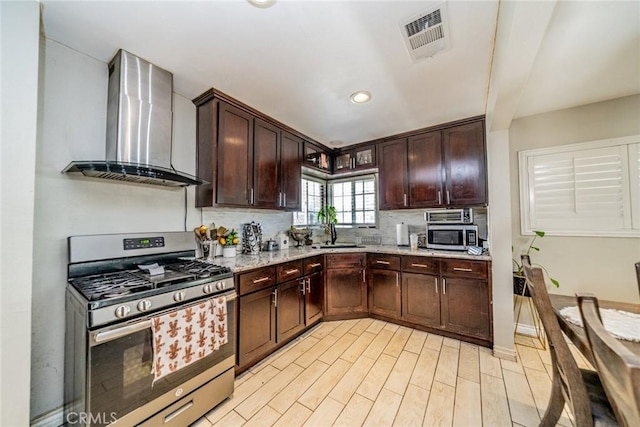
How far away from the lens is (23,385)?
1.18m

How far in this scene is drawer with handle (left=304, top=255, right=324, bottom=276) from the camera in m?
2.68

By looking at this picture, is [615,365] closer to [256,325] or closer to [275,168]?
[256,325]

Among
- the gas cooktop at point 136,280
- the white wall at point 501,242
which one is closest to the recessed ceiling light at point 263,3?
the gas cooktop at point 136,280

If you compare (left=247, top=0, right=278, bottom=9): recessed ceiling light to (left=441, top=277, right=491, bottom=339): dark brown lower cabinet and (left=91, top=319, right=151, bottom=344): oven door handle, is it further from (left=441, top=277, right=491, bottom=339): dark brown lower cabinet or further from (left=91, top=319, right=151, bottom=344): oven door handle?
(left=441, top=277, right=491, bottom=339): dark brown lower cabinet

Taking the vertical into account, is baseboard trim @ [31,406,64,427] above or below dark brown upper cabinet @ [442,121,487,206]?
below

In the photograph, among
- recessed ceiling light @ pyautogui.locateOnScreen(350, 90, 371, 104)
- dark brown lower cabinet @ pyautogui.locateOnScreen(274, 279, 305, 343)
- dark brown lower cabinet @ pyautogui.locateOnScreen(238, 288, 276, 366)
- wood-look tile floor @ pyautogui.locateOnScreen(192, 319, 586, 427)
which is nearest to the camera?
wood-look tile floor @ pyautogui.locateOnScreen(192, 319, 586, 427)

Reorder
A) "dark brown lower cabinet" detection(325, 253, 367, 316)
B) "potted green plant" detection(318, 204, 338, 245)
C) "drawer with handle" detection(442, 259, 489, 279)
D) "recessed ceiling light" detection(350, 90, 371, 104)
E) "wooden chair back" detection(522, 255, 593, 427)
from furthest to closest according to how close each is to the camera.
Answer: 1. "potted green plant" detection(318, 204, 338, 245)
2. "dark brown lower cabinet" detection(325, 253, 367, 316)
3. "drawer with handle" detection(442, 259, 489, 279)
4. "recessed ceiling light" detection(350, 90, 371, 104)
5. "wooden chair back" detection(522, 255, 593, 427)

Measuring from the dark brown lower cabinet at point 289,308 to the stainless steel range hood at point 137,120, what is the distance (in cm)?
133

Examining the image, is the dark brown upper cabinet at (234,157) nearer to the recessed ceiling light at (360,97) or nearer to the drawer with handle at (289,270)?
the drawer with handle at (289,270)

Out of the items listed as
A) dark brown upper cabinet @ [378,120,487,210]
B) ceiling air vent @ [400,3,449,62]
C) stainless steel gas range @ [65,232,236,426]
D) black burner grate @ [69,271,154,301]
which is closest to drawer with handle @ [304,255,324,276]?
stainless steel gas range @ [65,232,236,426]

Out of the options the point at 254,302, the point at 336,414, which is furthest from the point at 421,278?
the point at 254,302

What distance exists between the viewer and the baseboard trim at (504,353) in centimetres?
218

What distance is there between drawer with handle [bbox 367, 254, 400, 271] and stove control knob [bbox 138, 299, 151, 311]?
2374 mm

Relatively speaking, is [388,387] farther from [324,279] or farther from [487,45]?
[487,45]
